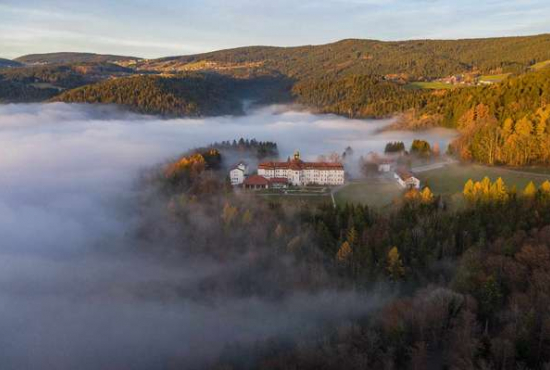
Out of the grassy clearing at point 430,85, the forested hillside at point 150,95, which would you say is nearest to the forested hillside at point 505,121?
the grassy clearing at point 430,85

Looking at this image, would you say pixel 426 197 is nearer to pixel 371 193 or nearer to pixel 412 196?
pixel 412 196

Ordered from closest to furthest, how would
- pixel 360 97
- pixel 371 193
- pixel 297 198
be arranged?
1. pixel 297 198
2. pixel 371 193
3. pixel 360 97

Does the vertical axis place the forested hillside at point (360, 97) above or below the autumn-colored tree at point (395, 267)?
above

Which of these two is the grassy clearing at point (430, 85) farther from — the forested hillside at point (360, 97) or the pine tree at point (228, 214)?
the pine tree at point (228, 214)

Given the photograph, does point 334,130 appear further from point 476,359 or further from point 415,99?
point 476,359

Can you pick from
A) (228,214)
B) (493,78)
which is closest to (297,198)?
(228,214)

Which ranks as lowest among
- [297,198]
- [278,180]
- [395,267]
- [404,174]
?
[395,267]

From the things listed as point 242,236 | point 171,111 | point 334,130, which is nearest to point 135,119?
point 171,111
